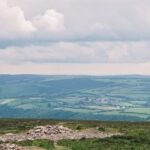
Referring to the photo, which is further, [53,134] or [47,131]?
[47,131]

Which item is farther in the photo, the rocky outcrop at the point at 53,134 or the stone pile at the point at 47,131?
the stone pile at the point at 47,131

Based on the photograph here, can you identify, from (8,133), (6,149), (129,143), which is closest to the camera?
(6,149)

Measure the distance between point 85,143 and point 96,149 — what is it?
3863 mm

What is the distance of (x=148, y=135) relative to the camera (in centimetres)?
6800

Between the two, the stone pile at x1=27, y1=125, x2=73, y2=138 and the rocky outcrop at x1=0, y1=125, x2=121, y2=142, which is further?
the stone pile at x1=27, y1=125, x2=73, y2=138

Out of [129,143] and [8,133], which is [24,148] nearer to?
[129,143]

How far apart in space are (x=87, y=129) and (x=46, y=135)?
8.79 metres

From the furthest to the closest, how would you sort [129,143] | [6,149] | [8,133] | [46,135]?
[8,133]
[46,135]
[129,143]
[6,149]

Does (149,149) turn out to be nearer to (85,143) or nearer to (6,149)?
(85,143)

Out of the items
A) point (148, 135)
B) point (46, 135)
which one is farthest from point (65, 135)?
point (148, 135)

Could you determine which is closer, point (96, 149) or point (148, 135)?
point (96, 149)

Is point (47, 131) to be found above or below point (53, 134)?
above

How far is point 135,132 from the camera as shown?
7150 cm

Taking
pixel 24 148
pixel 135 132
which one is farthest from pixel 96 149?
pixel 135 132
